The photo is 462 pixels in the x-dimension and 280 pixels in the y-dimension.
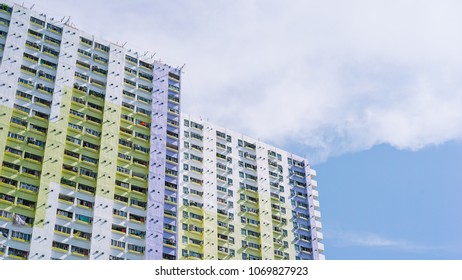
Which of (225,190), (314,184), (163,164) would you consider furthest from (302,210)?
(163,164)

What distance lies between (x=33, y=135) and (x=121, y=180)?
13.6 m

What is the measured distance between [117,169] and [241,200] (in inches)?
1009

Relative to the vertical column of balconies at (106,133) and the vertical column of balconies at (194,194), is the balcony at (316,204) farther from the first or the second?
the vertical column of balconies at (106,133)

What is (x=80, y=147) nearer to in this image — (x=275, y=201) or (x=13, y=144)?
(x=13, y=144)

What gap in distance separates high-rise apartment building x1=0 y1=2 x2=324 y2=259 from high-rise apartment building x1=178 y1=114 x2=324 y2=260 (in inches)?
8.3

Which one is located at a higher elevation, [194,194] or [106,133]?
[106,133]

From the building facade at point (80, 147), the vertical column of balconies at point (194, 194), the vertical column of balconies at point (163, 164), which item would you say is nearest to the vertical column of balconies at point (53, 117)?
the building facade at point (80, 147)

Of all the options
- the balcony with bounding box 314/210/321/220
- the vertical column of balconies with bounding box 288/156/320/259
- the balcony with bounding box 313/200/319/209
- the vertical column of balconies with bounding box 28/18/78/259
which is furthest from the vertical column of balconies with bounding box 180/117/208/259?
the balcony with bounding box 313/200/319/209

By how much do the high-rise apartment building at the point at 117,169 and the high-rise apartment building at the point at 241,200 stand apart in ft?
0.69

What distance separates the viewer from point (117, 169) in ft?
268

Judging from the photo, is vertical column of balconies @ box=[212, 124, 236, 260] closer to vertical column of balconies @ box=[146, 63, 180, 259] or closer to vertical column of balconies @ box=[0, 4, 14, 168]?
vertical column of balconies @ box=[146, 63, 180, 259]

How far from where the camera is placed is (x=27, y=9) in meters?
85.2
